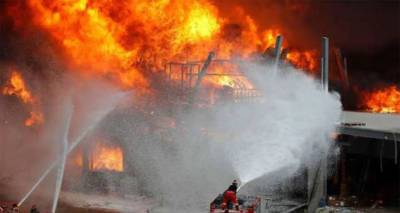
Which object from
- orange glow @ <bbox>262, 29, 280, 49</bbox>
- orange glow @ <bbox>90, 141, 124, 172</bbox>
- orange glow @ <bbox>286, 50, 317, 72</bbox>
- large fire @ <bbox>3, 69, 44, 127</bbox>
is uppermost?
orange glow @ <bbox>262, 29, 280, 49</bbox>

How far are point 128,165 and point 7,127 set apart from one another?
32.5 feet

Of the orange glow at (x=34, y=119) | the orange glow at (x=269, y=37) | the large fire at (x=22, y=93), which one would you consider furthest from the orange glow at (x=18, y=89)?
the orange glow at (x=269, y=37)

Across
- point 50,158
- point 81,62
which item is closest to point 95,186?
point 50,158

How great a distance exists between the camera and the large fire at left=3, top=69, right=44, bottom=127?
32375 mm

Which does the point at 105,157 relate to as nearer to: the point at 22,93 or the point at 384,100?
the point at 22,93

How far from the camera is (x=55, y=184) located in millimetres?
27781

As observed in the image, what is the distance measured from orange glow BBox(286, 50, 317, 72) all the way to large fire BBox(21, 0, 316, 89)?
12.2ft

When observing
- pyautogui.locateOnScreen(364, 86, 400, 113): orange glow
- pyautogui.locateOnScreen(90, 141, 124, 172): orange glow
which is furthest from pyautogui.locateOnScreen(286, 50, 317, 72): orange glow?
pyautogui.locateOnScreen(90, 141, 124, 172): orange glow

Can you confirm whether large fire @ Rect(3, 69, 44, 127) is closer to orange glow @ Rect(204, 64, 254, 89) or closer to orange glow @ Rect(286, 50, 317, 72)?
orange glow @ Rect(204, 64, 254, 89)

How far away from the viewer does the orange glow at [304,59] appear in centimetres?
3506

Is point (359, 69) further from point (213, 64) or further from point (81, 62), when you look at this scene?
point (81, 62)

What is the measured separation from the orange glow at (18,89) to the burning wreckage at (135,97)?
7cm

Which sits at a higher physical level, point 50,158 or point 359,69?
point 359,69

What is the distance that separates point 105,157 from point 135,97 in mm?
3647
